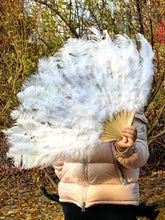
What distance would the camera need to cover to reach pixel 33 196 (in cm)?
566

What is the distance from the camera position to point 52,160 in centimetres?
165

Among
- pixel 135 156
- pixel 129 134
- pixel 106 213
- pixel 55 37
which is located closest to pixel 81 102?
pixel 129 134

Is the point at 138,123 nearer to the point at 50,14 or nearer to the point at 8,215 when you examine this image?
the point at 50,14

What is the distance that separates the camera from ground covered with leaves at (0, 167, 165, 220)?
4840 mm

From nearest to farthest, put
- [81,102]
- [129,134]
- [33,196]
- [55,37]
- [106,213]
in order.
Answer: [129,134] < [81,102] < [106,213] < [55,37] < [33,196]

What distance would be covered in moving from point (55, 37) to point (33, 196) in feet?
9.70

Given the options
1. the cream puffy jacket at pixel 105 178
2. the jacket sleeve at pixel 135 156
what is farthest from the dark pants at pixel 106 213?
the jacket sleeve at pixel 135 156

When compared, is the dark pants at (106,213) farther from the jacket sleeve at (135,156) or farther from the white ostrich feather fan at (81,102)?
the white ostrich feather fan at (81,102)

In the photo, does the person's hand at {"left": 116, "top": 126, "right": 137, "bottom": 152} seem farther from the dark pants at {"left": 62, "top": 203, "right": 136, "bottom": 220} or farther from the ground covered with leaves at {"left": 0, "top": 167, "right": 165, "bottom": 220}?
the ground covered with leaves at {"left": 0, "top": 167, "right": 165, "bottom": 220}

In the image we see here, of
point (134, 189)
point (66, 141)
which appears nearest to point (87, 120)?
point (66, 141)

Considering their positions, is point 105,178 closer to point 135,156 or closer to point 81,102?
point 135,156

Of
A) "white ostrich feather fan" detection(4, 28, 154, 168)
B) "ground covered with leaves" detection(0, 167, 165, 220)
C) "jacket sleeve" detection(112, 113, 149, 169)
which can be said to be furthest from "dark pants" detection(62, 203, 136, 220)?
"ground covered with leaves" detection(0, 167, 165, 220)

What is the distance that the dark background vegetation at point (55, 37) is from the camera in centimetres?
419

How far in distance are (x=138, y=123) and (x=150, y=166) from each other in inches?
175
